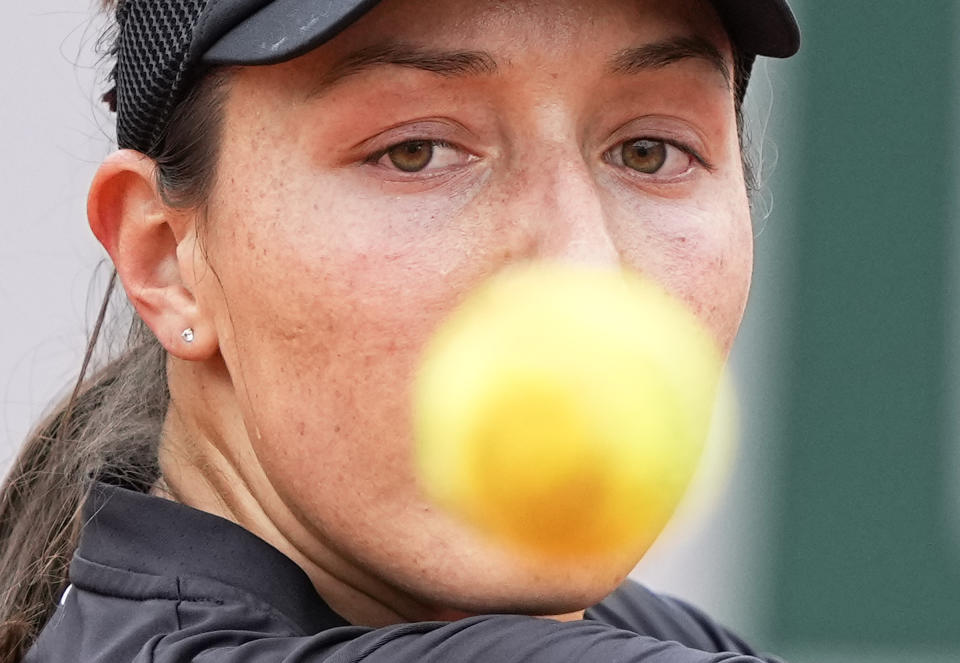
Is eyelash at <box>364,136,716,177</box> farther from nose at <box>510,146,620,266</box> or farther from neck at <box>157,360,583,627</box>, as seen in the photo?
neck at <box>157,360,583,627</box>

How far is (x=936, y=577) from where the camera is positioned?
4.91m

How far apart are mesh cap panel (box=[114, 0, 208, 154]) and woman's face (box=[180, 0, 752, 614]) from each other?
7 centimetres

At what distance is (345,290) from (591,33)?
0.36 metres

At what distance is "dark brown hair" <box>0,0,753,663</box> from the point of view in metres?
1.69

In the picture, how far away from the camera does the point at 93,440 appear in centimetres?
192

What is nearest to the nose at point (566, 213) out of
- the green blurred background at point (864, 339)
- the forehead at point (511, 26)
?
the forehead at point (511, 26)

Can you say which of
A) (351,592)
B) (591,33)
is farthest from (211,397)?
(591,33)

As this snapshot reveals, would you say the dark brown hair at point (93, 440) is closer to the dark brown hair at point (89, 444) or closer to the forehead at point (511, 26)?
the dark brown hair at point (89, 444)

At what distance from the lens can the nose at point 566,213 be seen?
1.52 metres

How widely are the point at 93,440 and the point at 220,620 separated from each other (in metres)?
0.45

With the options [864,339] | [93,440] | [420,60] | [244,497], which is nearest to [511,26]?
[420,60]

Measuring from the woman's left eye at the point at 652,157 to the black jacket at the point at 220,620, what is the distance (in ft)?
1.56

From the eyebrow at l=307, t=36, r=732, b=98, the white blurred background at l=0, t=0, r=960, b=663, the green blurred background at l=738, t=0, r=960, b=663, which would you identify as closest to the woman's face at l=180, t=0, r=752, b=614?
the eyebrow at l=307, t=36, r=732, b=98

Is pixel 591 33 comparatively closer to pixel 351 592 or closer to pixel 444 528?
pixel 444 528
